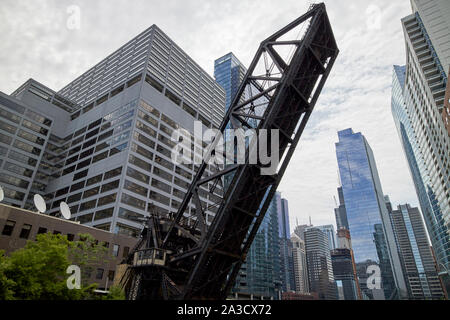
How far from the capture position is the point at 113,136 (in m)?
70.8

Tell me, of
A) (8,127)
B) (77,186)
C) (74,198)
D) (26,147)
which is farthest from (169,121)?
(8,127)

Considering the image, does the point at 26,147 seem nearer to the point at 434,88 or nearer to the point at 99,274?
the point at 99,274

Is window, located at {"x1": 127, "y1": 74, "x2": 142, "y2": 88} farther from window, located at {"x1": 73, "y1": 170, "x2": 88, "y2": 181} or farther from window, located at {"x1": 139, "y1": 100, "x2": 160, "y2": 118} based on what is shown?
window, located at {"x1": 73, "y1": 170, "x2": 88, "y2": 181}

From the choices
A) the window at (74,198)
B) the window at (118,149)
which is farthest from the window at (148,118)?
the window at (74,198)

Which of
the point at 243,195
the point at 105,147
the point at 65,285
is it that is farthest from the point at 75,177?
the point at 243,195

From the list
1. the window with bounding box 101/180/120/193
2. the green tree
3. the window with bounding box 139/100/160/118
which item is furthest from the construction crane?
the window with bounding box 139/100/160/118

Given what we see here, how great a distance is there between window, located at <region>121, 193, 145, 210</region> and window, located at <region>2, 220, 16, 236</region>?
2344 cm

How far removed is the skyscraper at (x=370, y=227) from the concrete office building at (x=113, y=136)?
12298 cm

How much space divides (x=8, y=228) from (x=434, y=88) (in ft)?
301

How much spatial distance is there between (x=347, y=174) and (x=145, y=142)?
16241 cm

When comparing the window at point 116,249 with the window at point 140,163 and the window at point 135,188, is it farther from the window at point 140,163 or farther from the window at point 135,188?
the window at point 140,163

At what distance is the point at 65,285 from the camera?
16328mm
